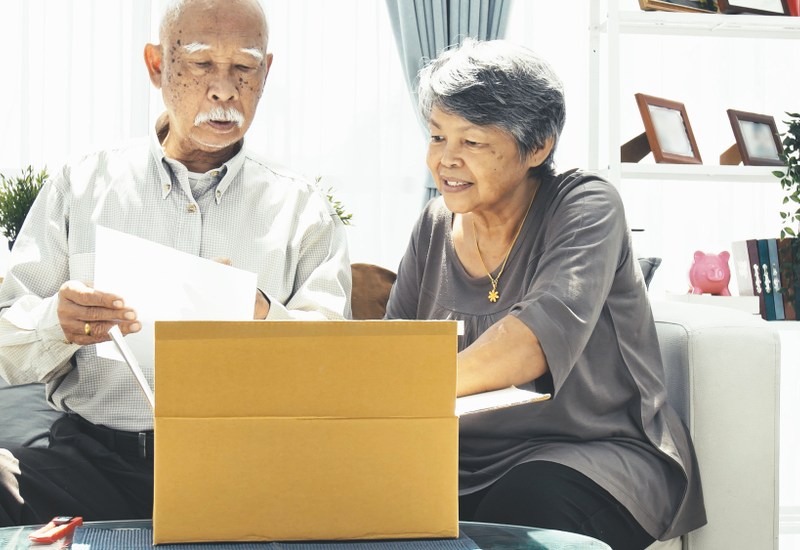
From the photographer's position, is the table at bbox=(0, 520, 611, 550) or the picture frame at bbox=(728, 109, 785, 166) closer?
the table at bbox=(0, 520, 611, 550)

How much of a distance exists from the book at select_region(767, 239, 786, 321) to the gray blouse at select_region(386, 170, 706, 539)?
1.56m

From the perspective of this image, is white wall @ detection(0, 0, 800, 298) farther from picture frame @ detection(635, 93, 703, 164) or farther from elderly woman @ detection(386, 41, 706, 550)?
elderly woman @ detection(386, 41, 706, 550)

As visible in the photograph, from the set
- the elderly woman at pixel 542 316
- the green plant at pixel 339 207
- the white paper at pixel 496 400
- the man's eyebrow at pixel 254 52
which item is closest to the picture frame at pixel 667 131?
the green plant at pixel 339 207

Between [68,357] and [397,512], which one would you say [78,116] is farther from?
[397,512]

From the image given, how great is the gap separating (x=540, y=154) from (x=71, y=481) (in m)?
1.00

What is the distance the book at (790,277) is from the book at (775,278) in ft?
0.04

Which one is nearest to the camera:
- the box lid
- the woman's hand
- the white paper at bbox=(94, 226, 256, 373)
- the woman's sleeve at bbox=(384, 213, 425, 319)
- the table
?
the box lid

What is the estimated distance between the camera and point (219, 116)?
1.75 metres

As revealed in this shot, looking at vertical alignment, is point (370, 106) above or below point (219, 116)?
above

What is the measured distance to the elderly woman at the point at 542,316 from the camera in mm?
1476

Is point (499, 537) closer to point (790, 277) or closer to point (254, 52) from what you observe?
point (254, 52)

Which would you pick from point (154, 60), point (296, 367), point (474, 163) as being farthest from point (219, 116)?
point (296, 367)

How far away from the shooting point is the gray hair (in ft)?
5.45

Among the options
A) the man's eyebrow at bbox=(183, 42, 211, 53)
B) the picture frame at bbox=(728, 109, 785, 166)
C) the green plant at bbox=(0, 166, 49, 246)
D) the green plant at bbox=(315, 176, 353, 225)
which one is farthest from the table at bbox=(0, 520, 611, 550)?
the picture frame at bbox=(728, 109, 785, 166)
